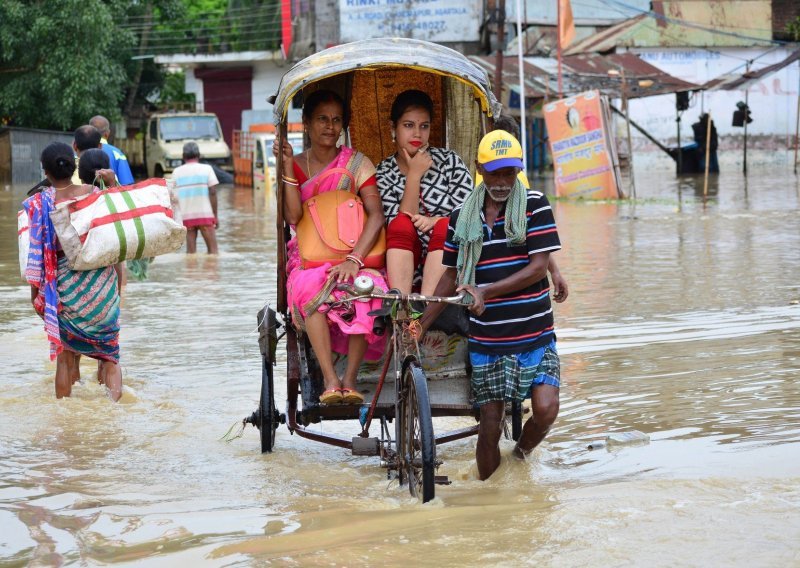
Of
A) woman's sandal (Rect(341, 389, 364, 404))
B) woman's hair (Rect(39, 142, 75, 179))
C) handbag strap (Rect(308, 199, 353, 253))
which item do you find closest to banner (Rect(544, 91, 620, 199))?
woman's hair (Rect(39, 142, 75, 179))

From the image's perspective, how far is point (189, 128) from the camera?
37.2m

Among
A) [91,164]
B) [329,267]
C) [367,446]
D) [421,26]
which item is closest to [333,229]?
[329,267]

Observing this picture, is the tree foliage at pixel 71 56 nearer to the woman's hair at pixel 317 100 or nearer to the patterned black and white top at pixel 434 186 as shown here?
the woman's hair at pixel 317 100

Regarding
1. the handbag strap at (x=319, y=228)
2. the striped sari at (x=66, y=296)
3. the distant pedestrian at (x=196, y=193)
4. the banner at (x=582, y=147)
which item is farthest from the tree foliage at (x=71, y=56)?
the handbag strap at (x=319, y=228)

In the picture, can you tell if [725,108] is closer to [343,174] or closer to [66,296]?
[66,296]

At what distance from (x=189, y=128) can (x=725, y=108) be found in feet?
51.5

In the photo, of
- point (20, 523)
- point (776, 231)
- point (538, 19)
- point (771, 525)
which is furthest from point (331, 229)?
point (538, 19)

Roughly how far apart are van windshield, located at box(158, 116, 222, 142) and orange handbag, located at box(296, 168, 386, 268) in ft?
102

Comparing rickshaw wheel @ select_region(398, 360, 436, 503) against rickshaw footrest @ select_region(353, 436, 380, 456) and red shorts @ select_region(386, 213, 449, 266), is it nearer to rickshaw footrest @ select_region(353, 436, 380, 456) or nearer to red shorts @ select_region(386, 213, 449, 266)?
rickshaw footrest @ select_region(353, 436, 380, 456)

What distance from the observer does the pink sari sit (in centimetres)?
577

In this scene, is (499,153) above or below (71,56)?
below

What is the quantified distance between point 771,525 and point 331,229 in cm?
249

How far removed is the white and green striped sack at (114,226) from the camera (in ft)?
23.1

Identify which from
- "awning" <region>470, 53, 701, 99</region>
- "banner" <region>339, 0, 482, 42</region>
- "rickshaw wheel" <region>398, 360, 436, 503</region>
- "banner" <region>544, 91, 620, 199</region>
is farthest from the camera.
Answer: "banner" <region>339, 0, 482, 42</region>
